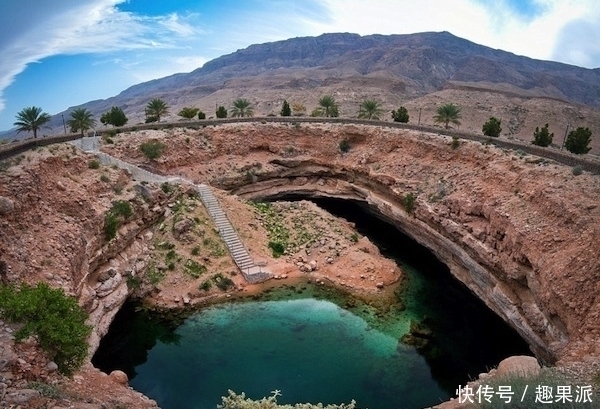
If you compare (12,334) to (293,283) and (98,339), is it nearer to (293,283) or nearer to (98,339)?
(98,339)

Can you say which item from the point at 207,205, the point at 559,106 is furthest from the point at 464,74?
the point at 207,205

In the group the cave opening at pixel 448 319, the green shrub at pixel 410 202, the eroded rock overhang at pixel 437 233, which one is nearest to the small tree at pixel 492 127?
the eroded rock overhang at pixel 437 233

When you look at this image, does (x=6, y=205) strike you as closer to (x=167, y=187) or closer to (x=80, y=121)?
(x=167, y=187)

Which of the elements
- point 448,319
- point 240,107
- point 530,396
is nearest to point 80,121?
point 240,107

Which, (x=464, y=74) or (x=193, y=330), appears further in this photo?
(x=464, y=74)

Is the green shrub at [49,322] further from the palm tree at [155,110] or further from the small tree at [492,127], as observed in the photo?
the small tree at [492,127]

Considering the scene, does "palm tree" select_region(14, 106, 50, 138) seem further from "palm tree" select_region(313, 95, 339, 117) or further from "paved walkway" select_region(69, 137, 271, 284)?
"palm tree" select_region(313, 95, 339, 117)
